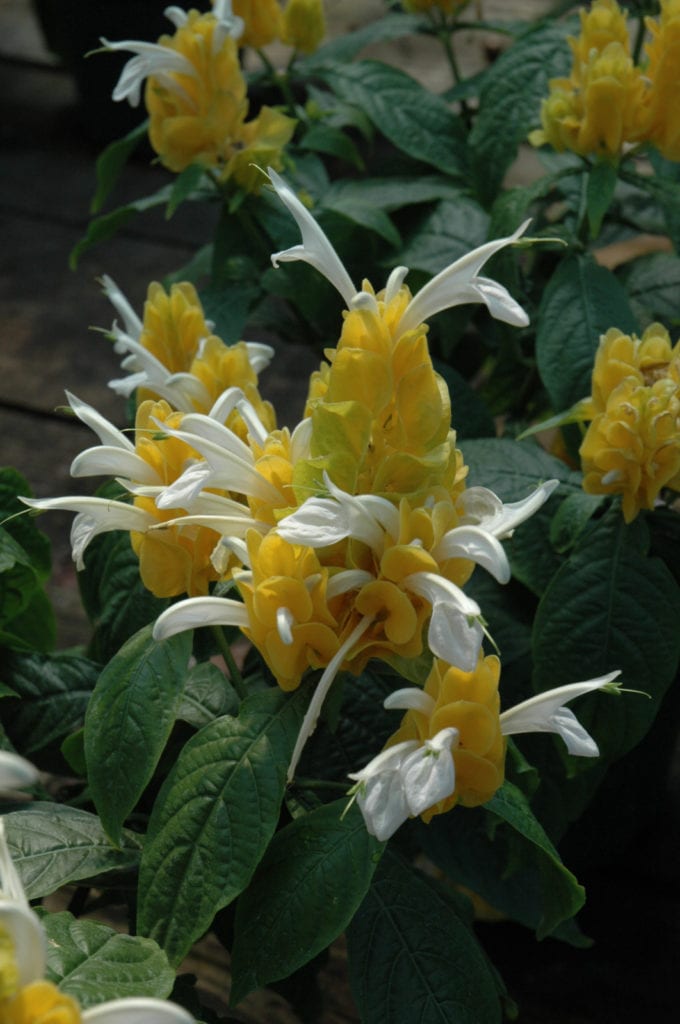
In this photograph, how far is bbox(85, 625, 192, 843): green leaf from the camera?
0.57m

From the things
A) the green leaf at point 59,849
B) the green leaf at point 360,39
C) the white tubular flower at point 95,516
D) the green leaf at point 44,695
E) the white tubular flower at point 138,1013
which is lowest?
the green leaf at point 44,695

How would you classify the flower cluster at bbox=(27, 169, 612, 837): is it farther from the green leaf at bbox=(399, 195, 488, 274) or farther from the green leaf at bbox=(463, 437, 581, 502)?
the green leaf at bbox=(399, 195, 488, 274)

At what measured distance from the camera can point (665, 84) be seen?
767mm

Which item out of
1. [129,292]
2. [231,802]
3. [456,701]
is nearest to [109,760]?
[231,802]

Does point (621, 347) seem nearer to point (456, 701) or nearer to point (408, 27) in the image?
point (456, 701)

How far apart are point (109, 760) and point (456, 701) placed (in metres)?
0.17

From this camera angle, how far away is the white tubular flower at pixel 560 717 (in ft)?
1.68

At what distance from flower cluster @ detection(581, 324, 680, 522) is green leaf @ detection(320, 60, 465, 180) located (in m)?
0.35

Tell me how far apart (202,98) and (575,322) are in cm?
28

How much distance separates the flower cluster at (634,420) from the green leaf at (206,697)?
0.74 ft

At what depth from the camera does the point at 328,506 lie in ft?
1.58

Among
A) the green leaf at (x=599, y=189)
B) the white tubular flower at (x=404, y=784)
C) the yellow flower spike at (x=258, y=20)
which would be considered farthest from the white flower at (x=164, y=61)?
the white tubular flower at (x=404, y=784)

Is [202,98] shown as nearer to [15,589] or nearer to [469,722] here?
[15,589]

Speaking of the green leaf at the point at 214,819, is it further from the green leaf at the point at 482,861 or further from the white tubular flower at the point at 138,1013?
the green leaf at the point at 482,861
